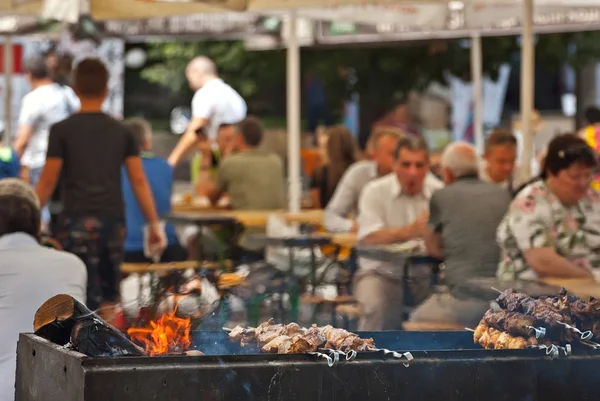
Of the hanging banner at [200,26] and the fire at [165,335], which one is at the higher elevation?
the hanging banner at [200,26]

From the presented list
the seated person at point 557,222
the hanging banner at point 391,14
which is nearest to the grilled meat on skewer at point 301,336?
the seated person at point 557,222

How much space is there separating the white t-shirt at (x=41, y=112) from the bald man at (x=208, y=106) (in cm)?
241

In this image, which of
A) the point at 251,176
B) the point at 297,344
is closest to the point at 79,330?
the point at 297,344

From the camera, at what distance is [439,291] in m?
9.01

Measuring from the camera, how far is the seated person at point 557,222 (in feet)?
25.7

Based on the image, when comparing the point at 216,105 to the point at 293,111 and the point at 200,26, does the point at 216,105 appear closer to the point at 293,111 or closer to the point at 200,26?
the point at 200,26

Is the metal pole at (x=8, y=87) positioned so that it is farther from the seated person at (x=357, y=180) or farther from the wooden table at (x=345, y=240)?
the wooden table at (x=345, y=240)

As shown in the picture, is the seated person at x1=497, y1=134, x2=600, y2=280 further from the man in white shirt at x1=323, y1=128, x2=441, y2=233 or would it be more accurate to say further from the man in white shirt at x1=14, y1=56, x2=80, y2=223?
the man in white shirt at x1=14, y1=56, x2=80, y2=223

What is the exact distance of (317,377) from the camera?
4.62m

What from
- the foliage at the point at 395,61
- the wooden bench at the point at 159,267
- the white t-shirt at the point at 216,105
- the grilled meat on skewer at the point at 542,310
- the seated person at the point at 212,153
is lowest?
the wooden bench at the point at 159,267

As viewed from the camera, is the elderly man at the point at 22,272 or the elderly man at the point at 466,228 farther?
the elderly man at the point at 466,228

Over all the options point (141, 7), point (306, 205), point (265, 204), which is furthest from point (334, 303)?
point (306, 205)

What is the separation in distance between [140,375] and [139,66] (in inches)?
1038

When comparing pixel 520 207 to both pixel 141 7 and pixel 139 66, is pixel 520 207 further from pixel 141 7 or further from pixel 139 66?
pixel 139 66
